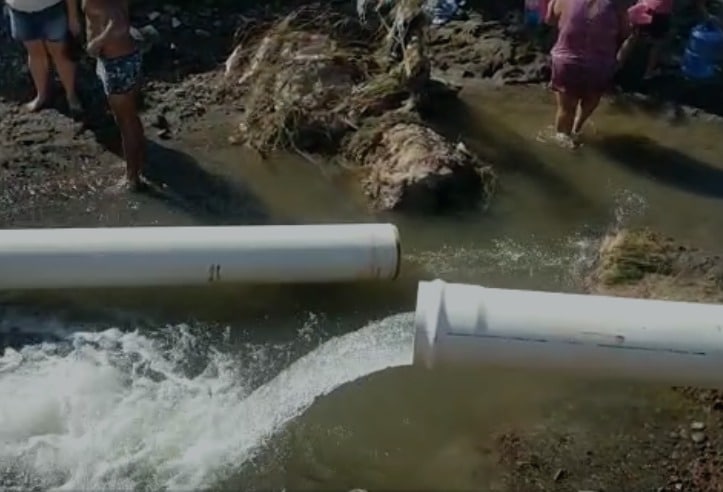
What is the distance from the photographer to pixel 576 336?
5668 millimetres

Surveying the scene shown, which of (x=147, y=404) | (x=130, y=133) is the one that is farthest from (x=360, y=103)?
(x=147, y=404)

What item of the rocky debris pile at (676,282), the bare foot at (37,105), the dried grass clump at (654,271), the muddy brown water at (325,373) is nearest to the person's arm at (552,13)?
the muddy brown water at (325,373)

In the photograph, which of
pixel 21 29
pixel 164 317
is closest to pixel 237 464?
pixel 164 317

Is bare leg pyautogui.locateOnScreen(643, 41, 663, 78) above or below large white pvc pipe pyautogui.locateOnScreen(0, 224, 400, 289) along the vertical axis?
above

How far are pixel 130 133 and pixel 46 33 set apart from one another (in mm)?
1196

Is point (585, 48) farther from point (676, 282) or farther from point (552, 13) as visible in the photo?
point (676, 282)

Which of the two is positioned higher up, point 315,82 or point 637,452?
point 315,82

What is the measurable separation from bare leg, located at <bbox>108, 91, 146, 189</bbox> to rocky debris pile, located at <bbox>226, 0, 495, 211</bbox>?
35.5 inches

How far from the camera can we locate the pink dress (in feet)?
27.8

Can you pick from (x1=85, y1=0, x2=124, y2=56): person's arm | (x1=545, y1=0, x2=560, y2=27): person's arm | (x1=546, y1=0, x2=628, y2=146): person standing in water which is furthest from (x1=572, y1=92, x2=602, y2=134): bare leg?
(x1=85, y1=0, x2=124, y2=56): person's arm

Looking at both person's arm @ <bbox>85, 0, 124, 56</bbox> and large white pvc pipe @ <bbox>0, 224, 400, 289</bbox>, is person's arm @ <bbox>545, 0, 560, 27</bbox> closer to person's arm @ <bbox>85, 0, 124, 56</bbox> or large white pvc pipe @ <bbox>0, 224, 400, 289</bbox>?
large white pvc pipe @ <bbox>0, 224, 400, 289</bbox>

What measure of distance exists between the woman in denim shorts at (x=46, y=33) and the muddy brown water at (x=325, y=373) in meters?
1.08

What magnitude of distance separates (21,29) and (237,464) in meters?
4.28

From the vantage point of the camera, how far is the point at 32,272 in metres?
6.77
